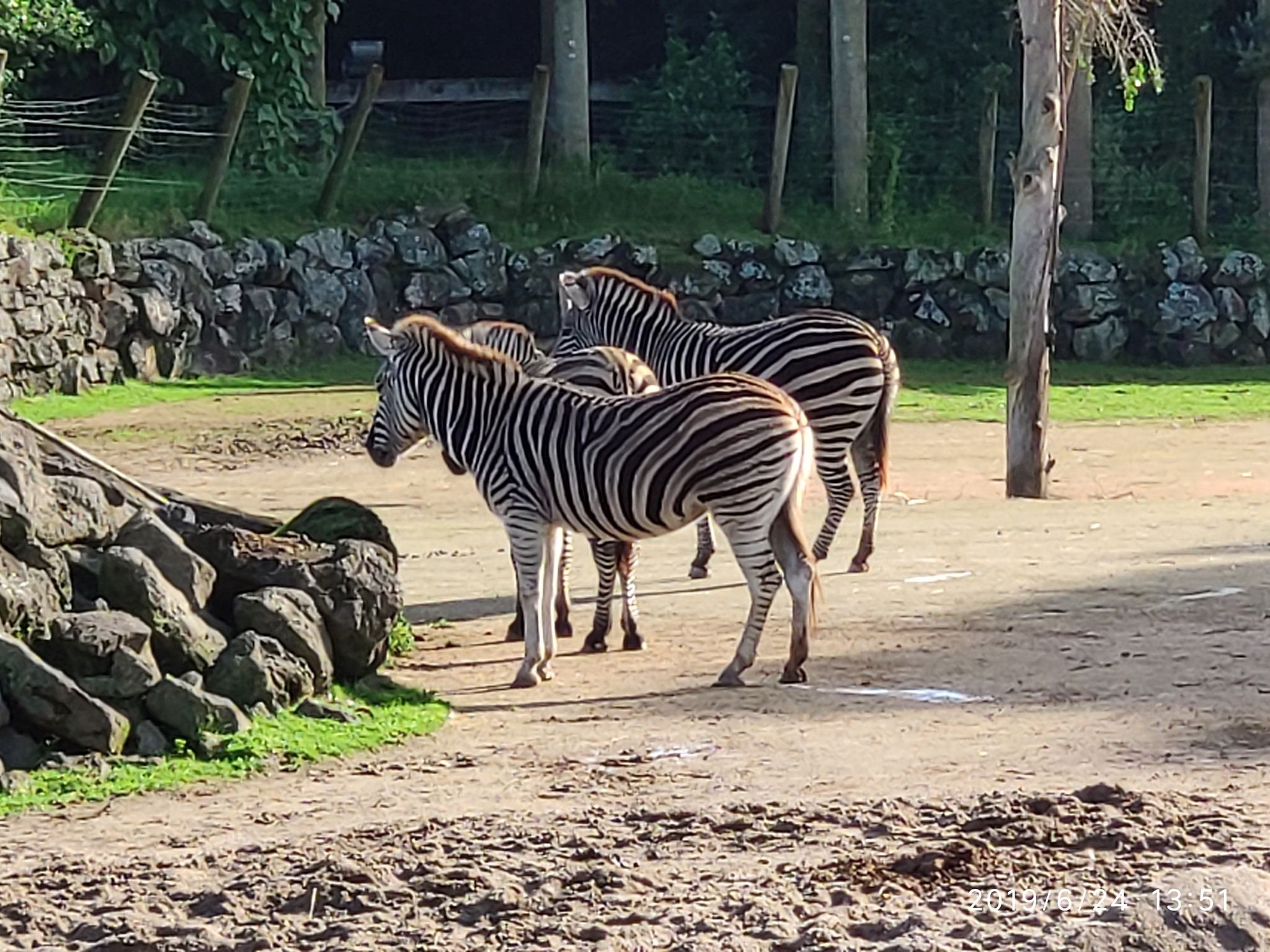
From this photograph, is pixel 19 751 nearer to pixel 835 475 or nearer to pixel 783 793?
pixel 783 793

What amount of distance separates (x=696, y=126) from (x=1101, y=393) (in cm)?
768

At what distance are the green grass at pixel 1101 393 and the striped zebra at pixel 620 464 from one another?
986cm

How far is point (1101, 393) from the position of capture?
21047 mm

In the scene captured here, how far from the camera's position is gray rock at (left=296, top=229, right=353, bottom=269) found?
2198 cm

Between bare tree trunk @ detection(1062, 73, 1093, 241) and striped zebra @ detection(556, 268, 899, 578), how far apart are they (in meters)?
13.7

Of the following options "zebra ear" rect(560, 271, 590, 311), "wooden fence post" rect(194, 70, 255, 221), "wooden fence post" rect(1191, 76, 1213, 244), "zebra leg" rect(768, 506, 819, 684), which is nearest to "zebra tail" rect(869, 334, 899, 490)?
"zebra ear" rect(560, 271, 590, 311)

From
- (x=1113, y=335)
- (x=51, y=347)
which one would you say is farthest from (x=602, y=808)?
(x=1113, y=335)

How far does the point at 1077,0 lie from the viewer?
1488cm

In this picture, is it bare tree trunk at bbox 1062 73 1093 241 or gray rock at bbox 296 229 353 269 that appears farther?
bare tree trunk at bbox 1062 73 1093 241

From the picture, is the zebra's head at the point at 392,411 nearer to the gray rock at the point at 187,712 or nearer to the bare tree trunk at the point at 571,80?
the gray rock at the point at 187,712

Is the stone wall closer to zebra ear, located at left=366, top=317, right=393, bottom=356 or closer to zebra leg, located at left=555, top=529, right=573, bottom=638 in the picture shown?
zebra ear, located at left=366, top=317, right=393, bottom=356

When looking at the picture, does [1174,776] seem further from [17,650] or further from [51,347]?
[51,347]

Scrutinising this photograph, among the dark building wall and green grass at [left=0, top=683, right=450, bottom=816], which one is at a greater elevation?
the dark building wall

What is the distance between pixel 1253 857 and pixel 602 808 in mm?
1976
